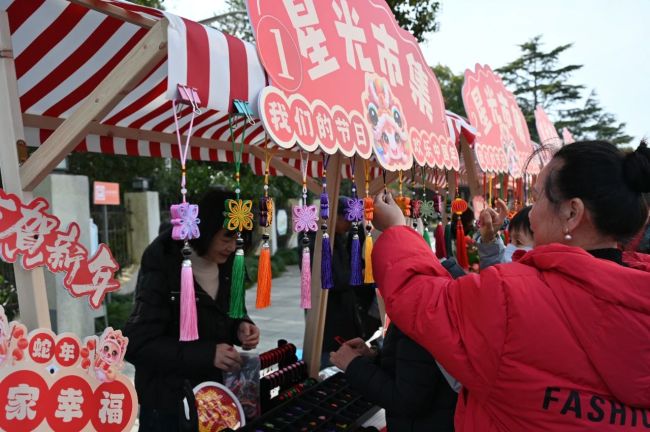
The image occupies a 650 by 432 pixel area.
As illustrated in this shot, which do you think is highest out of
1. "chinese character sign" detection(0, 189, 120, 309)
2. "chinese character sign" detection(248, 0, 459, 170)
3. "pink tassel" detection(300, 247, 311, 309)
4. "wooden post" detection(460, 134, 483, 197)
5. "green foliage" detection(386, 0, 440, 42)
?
"green foliage" detection(386, 0, 440, 42)

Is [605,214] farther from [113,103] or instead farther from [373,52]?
[373,52]

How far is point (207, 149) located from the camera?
3.36 metres

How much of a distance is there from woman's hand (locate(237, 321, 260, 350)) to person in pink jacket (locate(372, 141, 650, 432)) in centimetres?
121

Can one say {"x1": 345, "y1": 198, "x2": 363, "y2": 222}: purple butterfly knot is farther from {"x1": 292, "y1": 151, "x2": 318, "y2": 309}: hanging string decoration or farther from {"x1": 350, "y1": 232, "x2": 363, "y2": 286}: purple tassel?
{"x1": 292, "y1": 151, "x2": 318, "y2": 309}: hanging string decoration

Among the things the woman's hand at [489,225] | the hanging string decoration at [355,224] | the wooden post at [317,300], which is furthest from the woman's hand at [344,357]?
the woman's hand at [489,225]

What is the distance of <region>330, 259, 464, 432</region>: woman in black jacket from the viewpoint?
1354 millimetres

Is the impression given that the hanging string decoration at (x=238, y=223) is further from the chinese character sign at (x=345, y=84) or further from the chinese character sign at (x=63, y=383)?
the chinese character sign at (x=63, y=383)

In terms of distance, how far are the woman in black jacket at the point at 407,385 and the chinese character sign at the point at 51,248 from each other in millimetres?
836

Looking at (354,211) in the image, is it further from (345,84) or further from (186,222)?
(186,222)

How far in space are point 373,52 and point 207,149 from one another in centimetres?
161

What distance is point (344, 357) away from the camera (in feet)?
5.31

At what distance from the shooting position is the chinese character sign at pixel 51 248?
1284 millimetres

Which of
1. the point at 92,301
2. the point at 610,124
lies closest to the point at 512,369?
the point at 92,301

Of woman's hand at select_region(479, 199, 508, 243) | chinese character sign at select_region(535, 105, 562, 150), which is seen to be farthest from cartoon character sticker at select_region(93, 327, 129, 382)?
chinese character sign at select_region(535, 105, 562, 150)
